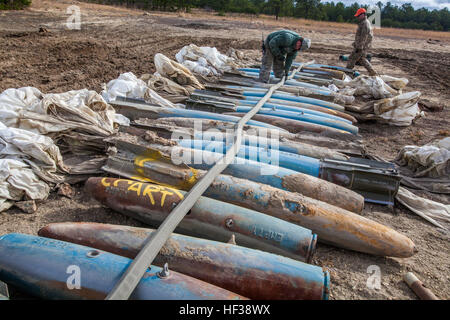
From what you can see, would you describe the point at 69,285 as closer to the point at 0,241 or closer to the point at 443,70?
the point at 0,241

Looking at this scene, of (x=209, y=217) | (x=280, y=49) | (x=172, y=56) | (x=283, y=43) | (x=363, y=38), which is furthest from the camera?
(x=172, y=56)

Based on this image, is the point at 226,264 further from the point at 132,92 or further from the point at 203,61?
the point at 203,61

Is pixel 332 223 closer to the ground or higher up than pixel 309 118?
closer to the ground

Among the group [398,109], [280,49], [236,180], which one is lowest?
[236,180]

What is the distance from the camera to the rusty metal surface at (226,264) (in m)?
2.02

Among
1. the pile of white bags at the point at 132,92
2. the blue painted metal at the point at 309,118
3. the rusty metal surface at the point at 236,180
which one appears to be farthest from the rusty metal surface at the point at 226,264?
the blue painted metal at the point at 309,118

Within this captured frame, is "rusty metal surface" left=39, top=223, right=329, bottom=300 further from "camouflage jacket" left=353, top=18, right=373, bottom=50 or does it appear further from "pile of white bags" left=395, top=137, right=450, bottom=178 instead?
"camouflage jacket" left=353, top=18, right=373, bottom=50

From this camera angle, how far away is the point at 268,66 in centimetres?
734

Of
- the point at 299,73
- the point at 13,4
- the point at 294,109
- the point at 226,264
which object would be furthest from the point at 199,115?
the point at 13,4

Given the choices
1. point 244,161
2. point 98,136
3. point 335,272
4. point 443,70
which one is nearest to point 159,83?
point 98,136

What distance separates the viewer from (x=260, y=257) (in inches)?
84.7

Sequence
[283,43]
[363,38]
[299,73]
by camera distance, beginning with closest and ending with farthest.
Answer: [283,43] → [299,73] → [363,38]

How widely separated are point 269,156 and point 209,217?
1326 millimetres

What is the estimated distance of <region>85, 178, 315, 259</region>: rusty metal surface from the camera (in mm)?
2438
